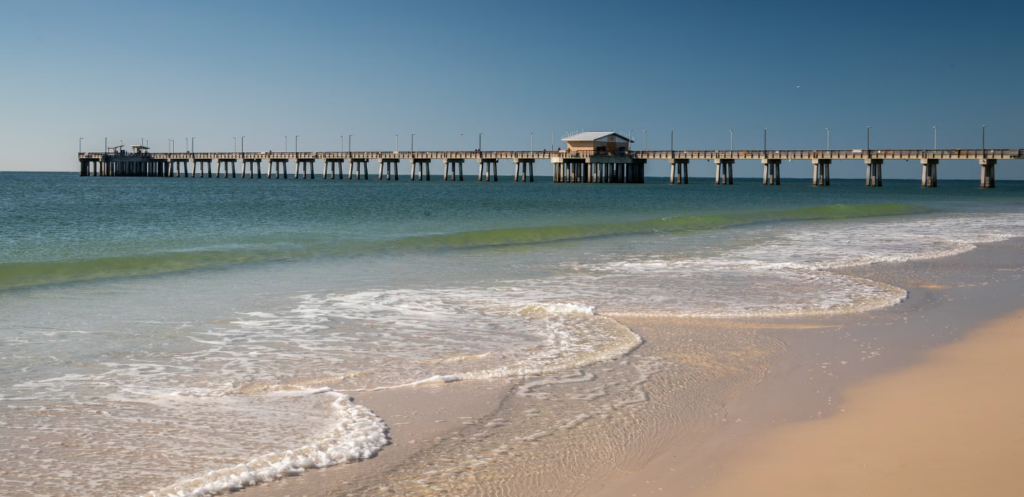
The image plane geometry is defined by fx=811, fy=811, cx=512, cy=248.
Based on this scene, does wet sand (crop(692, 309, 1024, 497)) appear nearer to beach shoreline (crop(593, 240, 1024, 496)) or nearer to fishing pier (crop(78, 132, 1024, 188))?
beach shoreline (crop(593, 240, 1024, 496))

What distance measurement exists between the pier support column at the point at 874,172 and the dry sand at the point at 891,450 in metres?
83.5

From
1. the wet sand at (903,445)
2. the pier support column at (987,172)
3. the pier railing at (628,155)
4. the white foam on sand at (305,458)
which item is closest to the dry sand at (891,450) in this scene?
the wet sand at (903,445)

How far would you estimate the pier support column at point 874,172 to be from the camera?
82062mm

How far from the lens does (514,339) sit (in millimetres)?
7449

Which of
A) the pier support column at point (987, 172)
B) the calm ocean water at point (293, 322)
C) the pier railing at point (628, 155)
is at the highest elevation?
the pier railing at point (628, 155)

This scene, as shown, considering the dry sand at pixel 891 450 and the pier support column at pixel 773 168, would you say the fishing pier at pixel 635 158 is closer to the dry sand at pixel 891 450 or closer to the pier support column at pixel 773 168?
the pier support column at pixel 773 168

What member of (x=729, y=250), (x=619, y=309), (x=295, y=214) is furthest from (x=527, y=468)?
(x=295, y=214)

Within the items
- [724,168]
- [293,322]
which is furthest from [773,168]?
[293,322]

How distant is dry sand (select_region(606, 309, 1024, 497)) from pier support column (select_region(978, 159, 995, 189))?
7957 cm

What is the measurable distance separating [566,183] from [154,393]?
89211 mm

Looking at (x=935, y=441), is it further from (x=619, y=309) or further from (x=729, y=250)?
(x=729, y=250)

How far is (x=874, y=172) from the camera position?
86.2 m

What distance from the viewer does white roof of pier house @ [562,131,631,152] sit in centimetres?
8875

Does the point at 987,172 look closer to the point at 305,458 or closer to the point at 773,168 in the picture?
the point at 773,168
